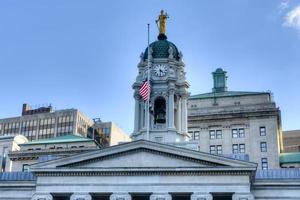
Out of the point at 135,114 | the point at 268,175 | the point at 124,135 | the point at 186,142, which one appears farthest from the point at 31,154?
the point at 124,135

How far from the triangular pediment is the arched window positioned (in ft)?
31.5

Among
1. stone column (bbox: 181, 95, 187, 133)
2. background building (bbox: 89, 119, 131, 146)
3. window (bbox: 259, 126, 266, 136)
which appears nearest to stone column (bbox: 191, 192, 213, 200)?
stone column (bbox: 181, 95, 187, 133)

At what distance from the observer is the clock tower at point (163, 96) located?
76000mm

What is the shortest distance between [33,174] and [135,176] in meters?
11.9

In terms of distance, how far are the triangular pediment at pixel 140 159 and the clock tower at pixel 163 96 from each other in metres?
6.25

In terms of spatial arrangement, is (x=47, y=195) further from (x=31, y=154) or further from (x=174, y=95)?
(x=31, y=154)

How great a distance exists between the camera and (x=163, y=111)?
258 feet

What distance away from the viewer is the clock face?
7912 centimetres

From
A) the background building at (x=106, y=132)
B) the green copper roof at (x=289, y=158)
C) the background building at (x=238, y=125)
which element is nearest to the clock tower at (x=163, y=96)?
the background building at (x=238, y=125)

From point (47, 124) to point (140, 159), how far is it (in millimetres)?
85551

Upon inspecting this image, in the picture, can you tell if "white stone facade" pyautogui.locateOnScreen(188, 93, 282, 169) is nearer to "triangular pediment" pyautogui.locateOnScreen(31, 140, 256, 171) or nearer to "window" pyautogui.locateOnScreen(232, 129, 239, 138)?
"window" pyautogui.locateOnScreen(232, 129, 239, 138)

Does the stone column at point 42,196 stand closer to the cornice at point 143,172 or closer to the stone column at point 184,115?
the cornice at point 143,172

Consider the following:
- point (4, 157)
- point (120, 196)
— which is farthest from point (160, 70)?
point (4, 157)

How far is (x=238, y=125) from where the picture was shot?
104 m
